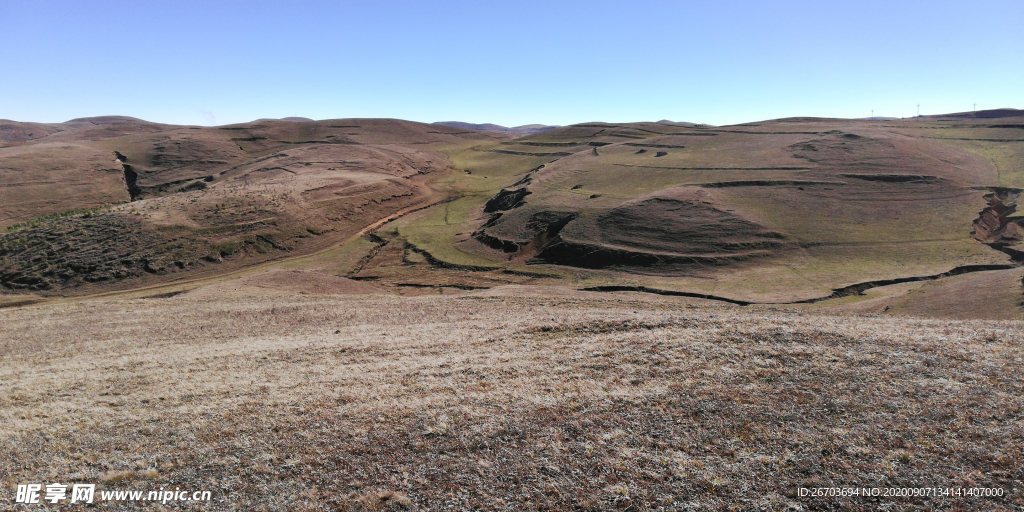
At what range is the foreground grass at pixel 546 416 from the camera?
34.9 ft

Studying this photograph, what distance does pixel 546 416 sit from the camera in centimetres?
1389

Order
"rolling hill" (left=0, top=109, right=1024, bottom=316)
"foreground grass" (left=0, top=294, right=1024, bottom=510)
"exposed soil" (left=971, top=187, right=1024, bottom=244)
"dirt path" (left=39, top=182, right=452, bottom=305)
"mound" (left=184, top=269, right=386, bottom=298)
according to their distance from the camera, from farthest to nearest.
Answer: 1. "exposed soil" (left=971, top=187, right=1024, bottom=244)
2. "rolling hill" (left=0, top=109, right=1024, bottom=316)
3. "dirt path" (left=39, top=182, right=452, bottom=305)
4. "mound" (left=184, top=269, right=386, bottom=298)
5. "foreground grass" (left=0, top=294, right=1024, bottom=510)

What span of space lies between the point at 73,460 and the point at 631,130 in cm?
12768

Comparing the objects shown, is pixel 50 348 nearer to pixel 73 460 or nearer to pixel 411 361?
pixel 73 460

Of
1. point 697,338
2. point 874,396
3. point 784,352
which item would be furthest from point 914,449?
point 697,338

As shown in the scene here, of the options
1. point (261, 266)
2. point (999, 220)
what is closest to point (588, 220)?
point (261, 266)

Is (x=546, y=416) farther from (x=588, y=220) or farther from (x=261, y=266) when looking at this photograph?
(x=261, y=266)

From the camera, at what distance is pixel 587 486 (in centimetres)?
1073

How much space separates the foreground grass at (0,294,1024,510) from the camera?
10648 mm

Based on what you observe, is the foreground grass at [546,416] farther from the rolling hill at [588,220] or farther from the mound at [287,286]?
the rolling hill at [588,220]

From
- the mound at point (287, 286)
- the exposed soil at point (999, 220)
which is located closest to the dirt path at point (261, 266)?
the mound at point (287, 286)

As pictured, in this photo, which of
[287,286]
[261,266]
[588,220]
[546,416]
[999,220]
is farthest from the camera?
[588,220]

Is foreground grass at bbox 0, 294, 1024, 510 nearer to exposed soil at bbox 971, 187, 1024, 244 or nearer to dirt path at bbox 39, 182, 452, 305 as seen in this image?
dirt path at bbox 39, 182, 452, 305

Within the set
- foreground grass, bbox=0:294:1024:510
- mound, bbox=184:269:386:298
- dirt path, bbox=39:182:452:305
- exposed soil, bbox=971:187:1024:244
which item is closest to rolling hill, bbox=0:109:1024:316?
exposed soil, bbox=971:187:1024:244
